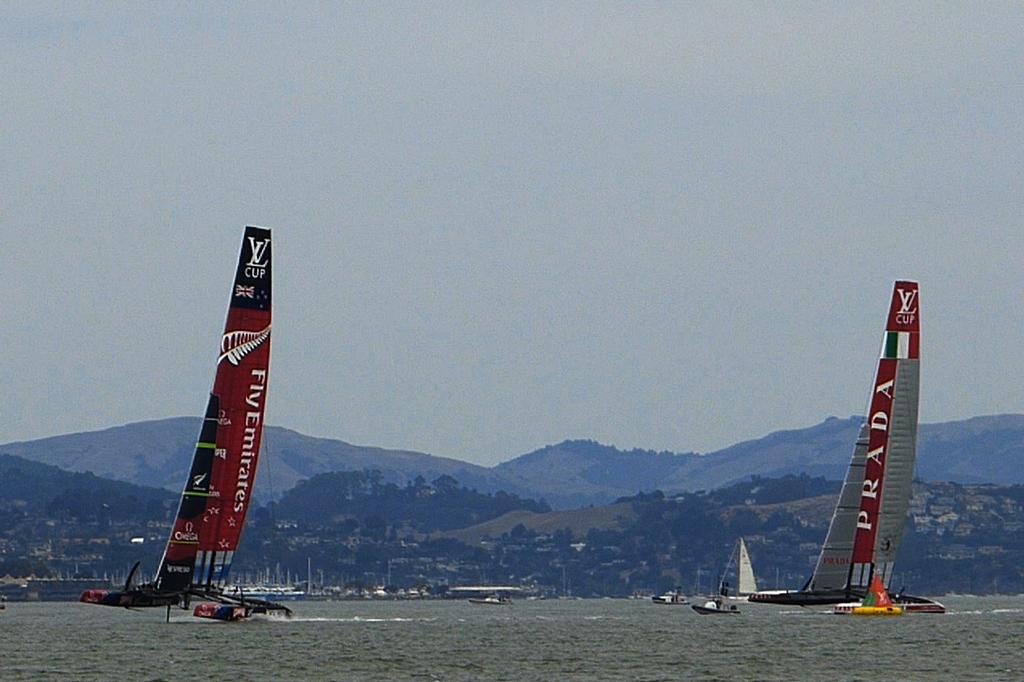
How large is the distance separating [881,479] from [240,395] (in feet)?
102

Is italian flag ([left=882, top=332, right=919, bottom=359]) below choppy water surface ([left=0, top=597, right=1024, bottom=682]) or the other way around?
the other way around

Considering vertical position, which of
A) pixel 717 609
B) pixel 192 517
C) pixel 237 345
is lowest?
pixel 192 517

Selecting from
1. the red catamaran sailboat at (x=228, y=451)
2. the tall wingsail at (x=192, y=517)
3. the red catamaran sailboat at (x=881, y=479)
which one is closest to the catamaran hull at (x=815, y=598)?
the red catamaran sailboat at (x=881, y=479)

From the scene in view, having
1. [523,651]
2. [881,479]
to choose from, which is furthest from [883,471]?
[523,651]

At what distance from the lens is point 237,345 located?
9400cm

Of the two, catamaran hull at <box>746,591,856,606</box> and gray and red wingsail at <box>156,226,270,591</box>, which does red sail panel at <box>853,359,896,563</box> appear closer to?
catamaran hull at <box>746,591,856,606</box>

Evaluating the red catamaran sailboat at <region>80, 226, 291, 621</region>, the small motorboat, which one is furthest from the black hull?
the small motorboat

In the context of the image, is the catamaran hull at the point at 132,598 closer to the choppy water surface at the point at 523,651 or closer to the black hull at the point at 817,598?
the choppy water surface at the point at 523,651

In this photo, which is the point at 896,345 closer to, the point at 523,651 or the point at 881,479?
the point at 881,479

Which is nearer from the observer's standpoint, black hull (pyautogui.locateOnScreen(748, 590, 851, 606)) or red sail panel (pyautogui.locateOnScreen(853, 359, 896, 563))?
red sail panel (pyautogui.locateOnScreen(853, 359, 896, 563))

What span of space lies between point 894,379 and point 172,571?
34.0 m

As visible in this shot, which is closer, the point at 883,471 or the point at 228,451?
the point at 228,451

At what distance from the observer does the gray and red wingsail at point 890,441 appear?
10869cm

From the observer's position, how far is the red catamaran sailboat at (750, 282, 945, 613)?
109 m
